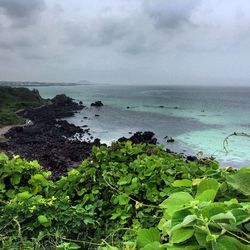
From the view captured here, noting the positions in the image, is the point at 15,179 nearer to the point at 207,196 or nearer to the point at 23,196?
the point at 23,196

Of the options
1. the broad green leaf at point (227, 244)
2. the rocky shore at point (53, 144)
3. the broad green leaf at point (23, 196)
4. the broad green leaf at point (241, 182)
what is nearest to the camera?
the broad green leaf at point (227, 244)

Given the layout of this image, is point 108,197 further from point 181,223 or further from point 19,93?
A: point 19,93

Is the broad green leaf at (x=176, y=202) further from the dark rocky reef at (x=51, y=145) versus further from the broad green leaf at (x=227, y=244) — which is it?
the dark rocky reef at (x=51, y=145)

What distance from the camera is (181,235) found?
141cm

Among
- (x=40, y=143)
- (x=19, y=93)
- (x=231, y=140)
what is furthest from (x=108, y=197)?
(x=19, y=93)

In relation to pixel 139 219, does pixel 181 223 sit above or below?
above

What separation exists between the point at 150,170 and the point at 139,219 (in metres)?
0.65

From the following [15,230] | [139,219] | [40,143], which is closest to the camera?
[15,230]

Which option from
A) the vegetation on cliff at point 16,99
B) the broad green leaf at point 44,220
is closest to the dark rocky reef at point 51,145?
the vegetation on cliff at point 16,99

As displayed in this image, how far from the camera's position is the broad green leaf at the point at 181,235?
4.58 ft

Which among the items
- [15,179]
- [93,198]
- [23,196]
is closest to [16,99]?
[15,179]

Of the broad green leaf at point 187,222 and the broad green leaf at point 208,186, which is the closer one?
the broad green leaf at point 187,222

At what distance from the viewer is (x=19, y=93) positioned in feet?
235

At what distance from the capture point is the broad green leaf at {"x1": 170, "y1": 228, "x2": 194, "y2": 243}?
1396 millimetres
